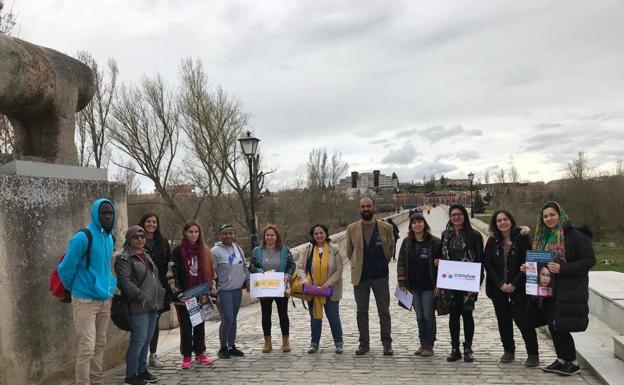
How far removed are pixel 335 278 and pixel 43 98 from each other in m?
4.10

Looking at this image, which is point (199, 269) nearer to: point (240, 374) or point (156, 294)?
point (156, 294)

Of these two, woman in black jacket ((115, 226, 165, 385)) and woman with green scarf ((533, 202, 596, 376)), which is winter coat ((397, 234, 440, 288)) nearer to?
woman with green scarf ((533, 202, 596, 376))

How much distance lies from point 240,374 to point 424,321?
2.36 meters

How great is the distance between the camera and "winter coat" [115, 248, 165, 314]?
519 cm

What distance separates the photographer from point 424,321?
6289 millimetres

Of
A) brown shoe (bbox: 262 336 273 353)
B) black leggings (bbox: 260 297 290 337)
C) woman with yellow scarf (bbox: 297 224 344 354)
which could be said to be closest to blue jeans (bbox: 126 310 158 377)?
black leggings (bbox: 260 297 290 337)

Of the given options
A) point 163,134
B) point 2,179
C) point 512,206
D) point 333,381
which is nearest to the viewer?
point 2,179

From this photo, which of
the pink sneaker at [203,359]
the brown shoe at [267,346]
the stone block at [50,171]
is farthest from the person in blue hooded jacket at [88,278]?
the brown shoe at [267,346]

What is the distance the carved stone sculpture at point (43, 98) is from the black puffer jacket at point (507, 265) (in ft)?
16.6

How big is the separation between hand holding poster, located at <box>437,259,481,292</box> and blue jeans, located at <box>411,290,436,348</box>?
0.32m

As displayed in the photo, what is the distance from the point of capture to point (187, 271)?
6145mm

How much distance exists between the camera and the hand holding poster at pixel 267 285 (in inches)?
257

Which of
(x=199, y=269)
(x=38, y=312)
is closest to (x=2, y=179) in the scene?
(x=38, y=312)

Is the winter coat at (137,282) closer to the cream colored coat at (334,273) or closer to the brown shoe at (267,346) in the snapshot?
the brown shoe at (267,346)
